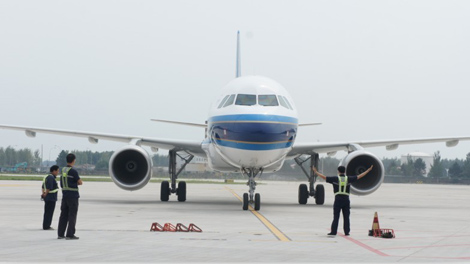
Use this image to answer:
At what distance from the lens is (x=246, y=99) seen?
19516mm

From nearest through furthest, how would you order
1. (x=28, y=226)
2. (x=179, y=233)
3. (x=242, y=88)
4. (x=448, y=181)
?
(x=179, y=233) < (x=28, y=226) < (x=242, y=88) < (x=448, y=181)

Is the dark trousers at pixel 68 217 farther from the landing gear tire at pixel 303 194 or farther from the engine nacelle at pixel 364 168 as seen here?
the landing gear tire at pixel 303 194

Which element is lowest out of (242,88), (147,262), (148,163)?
(147,262)

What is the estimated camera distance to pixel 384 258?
32.0ft

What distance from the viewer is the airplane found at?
18.6 metres

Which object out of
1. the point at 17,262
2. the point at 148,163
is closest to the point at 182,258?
the point at 17,262

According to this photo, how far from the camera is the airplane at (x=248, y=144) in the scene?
18.6 metres

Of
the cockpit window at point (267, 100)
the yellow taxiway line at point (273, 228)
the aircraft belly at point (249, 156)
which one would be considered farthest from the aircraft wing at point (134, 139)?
the yellow taxiway line at point (273, 228)

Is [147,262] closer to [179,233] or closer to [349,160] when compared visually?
[179,233]

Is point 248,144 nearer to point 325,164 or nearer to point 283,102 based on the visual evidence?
point 283,102

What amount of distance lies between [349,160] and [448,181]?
79.4 m

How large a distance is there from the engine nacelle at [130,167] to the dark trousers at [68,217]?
9384mm

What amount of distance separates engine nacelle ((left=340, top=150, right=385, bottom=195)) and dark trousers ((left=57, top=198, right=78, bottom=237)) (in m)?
11.4

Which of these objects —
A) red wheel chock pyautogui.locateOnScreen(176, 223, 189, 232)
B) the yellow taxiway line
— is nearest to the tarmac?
the yellow taxiway line
